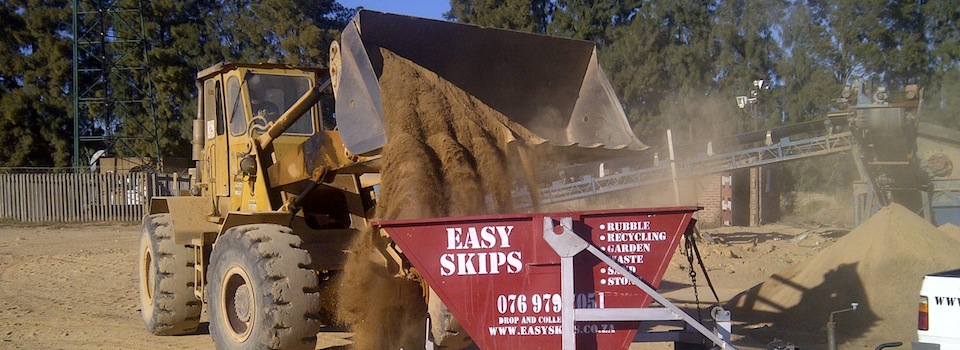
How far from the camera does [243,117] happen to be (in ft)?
28.0

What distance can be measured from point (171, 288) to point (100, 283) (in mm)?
5799

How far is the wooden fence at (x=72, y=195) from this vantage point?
30.3 metres

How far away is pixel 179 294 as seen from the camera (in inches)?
368

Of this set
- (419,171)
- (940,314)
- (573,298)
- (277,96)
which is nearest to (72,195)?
(277,96)

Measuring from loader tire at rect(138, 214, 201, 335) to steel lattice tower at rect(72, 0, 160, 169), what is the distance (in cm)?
2744

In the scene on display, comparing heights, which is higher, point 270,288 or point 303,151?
point 303,151

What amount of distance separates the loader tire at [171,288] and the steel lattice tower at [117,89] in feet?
90.0

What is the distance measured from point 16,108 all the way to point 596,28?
27363mm

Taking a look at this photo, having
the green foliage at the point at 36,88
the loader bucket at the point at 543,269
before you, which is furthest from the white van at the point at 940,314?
the green foliage at the point at 36,88

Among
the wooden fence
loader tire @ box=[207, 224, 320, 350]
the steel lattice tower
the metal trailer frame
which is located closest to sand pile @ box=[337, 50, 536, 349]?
loader tire @ box=[207, 224, 320, 350]

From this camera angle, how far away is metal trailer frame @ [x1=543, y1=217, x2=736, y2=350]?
17.3 feet

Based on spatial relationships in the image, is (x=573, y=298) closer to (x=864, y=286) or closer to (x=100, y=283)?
(x=864, y=286)

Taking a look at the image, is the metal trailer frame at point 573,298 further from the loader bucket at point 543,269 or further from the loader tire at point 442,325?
the loader tire at point 442,325

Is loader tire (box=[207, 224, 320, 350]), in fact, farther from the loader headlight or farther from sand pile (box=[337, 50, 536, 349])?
the loader headlight
